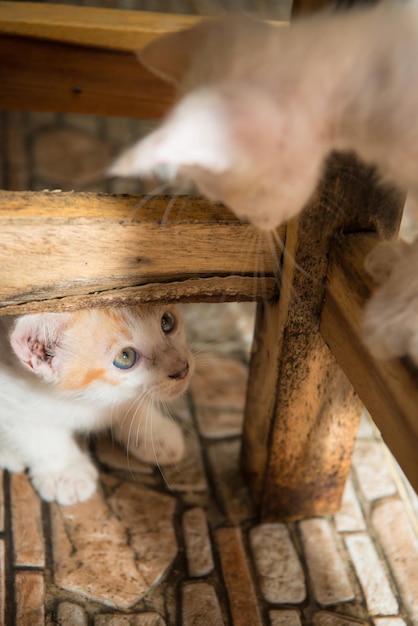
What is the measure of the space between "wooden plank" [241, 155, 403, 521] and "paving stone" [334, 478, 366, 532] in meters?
0.03

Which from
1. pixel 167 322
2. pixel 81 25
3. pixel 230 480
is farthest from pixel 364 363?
pixel 81 25

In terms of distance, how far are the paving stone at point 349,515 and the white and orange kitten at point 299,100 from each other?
3.02 ft

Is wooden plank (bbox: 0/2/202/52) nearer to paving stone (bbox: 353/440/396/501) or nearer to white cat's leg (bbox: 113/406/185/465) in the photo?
white cat's leg (bbox: 113/406/185/465)

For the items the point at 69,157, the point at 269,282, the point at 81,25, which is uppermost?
the point at 69,157

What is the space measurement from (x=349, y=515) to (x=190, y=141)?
1.13 m

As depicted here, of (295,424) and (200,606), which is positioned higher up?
(295,424)

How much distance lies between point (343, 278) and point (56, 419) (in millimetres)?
740

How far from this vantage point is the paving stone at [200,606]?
1366 millimetres

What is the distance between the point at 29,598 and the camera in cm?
137

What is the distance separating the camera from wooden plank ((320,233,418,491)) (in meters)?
0.93

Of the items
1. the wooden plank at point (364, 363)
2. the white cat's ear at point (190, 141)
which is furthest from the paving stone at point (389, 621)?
the white cat's ear at point (190, 141)

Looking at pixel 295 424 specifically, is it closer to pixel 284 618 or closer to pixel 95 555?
pixel 284 618

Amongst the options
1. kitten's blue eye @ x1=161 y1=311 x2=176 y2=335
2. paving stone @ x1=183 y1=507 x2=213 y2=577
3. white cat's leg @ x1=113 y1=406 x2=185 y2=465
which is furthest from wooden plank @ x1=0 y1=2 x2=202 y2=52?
paving stone @ x1=183 y1=507 x2=213 y2=577

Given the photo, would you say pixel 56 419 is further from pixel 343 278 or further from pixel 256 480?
pixel 343 278
